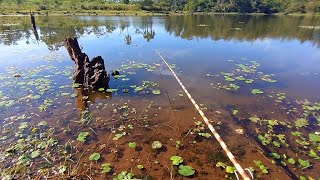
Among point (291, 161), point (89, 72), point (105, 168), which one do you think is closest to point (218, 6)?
point (89, 72)

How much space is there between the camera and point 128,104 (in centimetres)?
816

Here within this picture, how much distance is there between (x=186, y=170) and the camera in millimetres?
5004

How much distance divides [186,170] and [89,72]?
660cm

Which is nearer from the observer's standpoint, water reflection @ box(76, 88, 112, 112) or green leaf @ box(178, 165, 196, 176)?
green leaf @ box(178, 165, 196, 176)

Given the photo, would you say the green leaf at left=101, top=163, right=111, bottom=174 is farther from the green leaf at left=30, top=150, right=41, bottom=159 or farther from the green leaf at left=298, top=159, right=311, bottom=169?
the green leaf at left=298, top=159, right=311, bottom=169

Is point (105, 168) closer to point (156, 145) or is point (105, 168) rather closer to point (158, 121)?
point (156, 145)

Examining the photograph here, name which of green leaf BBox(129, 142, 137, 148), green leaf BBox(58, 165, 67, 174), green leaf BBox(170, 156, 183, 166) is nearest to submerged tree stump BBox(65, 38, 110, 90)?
green leaf BBox(129, 142, 137, 148)

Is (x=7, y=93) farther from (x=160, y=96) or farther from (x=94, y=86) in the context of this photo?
(x=160, y=96)

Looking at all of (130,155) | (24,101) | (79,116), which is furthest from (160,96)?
(24,101)

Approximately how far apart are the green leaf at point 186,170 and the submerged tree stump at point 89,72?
5705 mm

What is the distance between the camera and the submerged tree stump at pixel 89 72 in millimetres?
9672

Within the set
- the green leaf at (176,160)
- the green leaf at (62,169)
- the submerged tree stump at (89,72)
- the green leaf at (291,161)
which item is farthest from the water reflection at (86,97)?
the green leaf at (291,161)

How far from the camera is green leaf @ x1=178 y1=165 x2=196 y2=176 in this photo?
493cm

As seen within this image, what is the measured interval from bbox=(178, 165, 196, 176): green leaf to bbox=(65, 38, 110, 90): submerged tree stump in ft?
18.7
